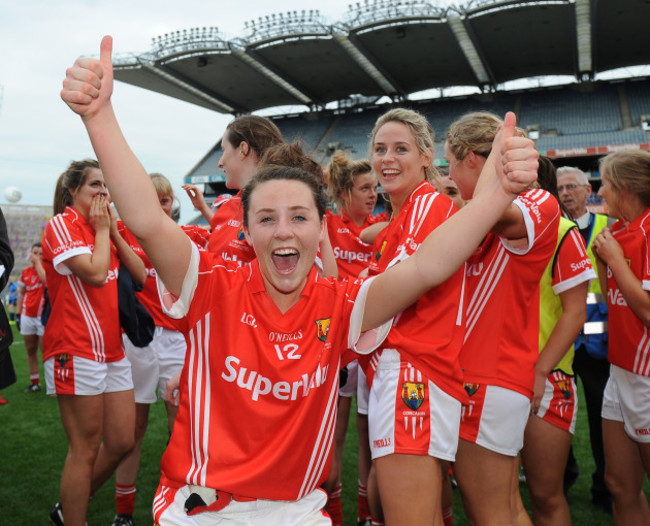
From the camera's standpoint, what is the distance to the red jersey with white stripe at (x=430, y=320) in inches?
86.7

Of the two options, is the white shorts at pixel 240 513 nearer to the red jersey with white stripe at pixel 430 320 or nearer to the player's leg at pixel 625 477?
the red jersey with white stripe at pixel 430 320

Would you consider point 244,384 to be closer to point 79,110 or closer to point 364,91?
point 79,110

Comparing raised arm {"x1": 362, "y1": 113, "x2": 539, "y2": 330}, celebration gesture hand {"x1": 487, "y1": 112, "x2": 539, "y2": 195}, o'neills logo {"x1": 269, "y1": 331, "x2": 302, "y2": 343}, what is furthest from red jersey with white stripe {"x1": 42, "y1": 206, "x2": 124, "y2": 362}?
celebration gesture hand {"x1": 487, "y1": 112, "x2": 539, "y2": 195}

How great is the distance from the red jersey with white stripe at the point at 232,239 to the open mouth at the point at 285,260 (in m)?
0.74

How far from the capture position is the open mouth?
188cm

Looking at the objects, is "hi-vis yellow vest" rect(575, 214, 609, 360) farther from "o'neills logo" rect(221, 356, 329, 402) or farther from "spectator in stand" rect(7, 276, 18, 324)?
"spectator in stand" rect(7, 276, 18, 324)

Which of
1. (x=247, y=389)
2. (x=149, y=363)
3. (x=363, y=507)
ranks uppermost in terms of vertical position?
(x=247, y=389)

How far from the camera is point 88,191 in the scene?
3.53m

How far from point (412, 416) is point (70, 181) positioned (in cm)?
256

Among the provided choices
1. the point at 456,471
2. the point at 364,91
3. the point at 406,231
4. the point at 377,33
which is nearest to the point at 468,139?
the point at 406,231

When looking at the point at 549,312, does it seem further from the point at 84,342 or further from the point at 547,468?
the point at 84,342

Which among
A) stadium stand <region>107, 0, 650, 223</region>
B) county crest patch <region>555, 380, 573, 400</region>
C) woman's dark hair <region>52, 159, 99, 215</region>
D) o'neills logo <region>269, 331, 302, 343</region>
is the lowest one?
county crest patch <region>555, 380, 573, 400</region>

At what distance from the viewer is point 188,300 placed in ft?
5.72

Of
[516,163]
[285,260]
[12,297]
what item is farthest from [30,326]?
[12,297]
